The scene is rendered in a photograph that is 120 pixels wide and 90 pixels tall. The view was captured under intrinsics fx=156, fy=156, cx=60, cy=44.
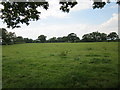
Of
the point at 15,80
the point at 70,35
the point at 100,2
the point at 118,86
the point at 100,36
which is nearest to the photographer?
the point at 118,86

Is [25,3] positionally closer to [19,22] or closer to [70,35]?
[19,22]

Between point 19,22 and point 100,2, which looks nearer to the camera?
point 19,22

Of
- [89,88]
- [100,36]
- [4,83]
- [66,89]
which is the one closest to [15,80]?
[4,83]

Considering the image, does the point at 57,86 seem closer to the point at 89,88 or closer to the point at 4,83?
the point at 89,88

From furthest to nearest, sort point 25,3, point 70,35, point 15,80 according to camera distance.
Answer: point 70,35, point 15,80, point 25,3

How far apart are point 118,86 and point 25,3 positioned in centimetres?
634

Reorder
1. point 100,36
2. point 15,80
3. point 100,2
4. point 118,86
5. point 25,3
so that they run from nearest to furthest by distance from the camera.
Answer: point 25,3
point 118,86
point 100,2
point 15,80
point 100,36

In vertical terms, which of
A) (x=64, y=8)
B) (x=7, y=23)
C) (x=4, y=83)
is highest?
(x=64, y=8)

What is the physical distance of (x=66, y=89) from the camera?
798 cm

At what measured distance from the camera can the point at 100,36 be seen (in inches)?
5012

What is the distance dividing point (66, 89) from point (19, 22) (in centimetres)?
426

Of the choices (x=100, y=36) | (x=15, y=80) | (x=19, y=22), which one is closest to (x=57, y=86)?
(x=15, y=80)

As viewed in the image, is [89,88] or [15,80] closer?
[89,88]

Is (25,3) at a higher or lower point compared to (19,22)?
higher
